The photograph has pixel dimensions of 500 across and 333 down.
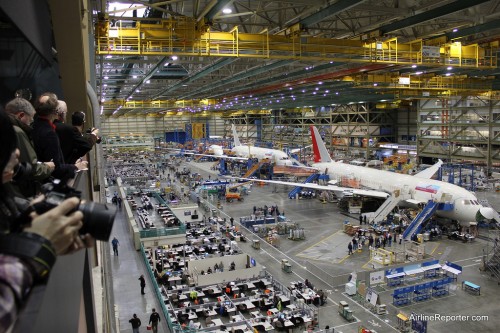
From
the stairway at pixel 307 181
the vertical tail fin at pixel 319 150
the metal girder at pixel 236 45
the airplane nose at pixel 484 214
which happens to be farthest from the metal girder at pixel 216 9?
the vertical tail fin at pixel 319 150

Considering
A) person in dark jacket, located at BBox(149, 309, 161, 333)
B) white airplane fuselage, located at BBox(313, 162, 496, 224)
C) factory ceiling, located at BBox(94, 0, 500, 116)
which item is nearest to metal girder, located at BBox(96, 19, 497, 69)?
factory ceiling, located at BBox(94, 0, 500, 116)

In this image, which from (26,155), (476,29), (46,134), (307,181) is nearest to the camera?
(26,155)

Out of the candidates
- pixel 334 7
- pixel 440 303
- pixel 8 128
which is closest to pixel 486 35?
pixel 334 7

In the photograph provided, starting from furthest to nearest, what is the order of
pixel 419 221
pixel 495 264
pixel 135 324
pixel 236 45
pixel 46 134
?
pixel 419 221 < pixel 495 264 < pixel 236 45 < pixel 135 324 < pixel 46 134

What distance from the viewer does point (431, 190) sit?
32.2 m

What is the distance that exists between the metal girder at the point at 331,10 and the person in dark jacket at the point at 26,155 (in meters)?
14.4

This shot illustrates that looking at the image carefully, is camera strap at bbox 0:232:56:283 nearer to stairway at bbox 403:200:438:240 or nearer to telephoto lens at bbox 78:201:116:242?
telephoto lens at bbox 78:201:116:242

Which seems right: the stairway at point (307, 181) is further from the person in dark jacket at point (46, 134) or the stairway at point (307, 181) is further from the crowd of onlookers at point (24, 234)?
the crowd of onlookers at point (24, 234)

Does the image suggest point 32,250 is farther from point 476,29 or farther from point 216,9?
point 476,29

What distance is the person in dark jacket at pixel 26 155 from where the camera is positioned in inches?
151

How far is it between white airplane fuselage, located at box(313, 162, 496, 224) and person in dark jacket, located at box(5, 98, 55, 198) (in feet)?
102

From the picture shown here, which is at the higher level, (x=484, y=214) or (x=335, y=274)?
(x=484, y=214)

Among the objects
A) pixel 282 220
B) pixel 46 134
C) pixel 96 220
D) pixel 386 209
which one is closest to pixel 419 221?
pixel 386 209

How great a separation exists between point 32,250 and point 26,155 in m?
2.55
